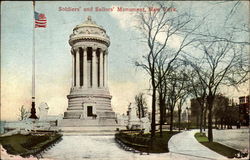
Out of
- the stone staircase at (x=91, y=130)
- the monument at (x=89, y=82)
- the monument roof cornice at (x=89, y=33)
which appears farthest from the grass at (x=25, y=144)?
the monument at (x=89, y=82)

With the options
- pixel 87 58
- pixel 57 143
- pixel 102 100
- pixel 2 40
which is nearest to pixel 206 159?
pixel 57 143

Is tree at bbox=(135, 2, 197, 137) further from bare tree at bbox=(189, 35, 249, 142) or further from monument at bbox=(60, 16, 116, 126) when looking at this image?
monument at bbox=(60, 16, 116, 126)

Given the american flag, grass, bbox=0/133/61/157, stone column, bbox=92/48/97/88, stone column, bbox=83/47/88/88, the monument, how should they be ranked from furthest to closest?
stone column, bbox=92/48/97/88 < stone column, bbox=83/47/88/88 < the monument < the american flag < grass, bbox=0/133/61/157

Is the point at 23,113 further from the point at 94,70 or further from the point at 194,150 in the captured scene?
the point at 94,70

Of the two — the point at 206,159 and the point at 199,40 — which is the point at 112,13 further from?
the point at 206,159

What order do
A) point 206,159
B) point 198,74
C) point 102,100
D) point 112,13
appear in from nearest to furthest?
point 206,159
point 112,13
point 198,74
point 102,100

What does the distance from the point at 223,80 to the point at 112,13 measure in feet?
27.3

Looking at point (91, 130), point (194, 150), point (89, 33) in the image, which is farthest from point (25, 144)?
point (89, 33)

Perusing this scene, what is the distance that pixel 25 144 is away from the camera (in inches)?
617

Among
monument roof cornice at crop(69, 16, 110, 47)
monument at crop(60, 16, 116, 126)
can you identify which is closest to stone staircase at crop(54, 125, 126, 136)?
monument at crop(60, 16, 116, 126)

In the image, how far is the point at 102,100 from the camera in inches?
1153

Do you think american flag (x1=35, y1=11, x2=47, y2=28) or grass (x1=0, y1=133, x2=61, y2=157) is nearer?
grass (x1=0, y1=133, x2=61, y2=157)

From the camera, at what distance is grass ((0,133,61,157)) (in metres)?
15.2

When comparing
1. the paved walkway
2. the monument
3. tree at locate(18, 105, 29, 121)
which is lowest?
the paved walkway
